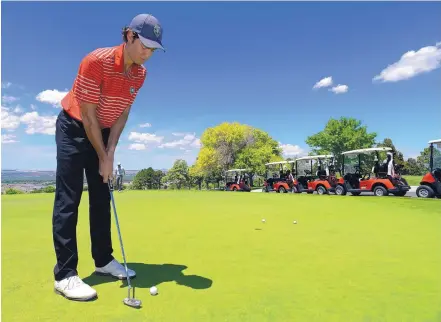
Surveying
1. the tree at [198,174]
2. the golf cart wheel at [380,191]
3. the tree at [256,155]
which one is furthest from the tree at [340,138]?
the golf cart wheel at [380,191]

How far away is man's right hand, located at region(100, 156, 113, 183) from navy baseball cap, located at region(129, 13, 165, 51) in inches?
40.6

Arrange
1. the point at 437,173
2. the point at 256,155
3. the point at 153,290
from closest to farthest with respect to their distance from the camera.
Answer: the point at 153,290 → the point at 437,173 → the point at 256,155

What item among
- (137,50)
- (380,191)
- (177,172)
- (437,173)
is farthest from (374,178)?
(177,172)

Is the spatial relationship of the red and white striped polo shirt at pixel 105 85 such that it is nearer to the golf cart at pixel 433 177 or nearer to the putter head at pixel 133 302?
the putter head at pixel 133 302

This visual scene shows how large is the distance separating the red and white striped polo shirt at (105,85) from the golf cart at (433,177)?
531 inches

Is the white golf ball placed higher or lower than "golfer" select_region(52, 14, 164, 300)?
lower

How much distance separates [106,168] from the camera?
2.93 metres

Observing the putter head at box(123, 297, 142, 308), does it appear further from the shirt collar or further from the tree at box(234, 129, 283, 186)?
the tree at box(234, 129, 283, 186)

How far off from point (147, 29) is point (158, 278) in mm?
2102

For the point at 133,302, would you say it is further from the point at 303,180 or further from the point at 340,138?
the point at 340,138

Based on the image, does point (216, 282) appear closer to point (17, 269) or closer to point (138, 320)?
point (138, 320)

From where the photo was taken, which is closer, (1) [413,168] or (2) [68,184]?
(2) [68,184]

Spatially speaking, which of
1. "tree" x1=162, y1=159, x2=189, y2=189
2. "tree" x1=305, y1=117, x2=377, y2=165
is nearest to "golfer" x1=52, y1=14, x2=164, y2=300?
"tree" x1=305, y1=117, x2=377, y2=165

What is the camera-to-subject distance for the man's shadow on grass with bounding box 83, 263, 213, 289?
2814 mm
